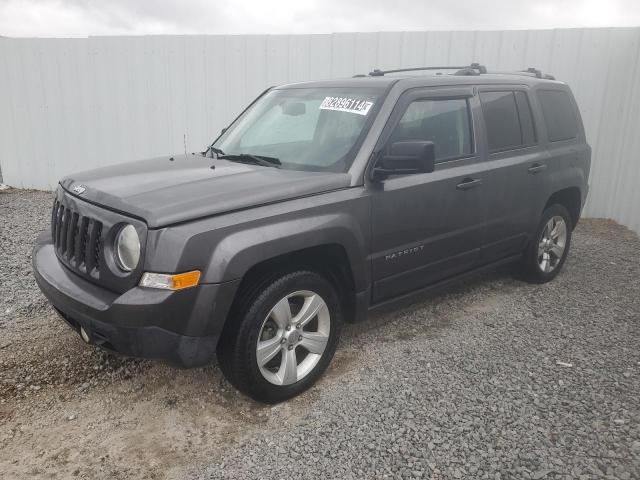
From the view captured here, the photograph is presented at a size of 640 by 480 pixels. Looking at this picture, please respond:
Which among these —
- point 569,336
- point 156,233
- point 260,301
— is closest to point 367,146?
point 260,301

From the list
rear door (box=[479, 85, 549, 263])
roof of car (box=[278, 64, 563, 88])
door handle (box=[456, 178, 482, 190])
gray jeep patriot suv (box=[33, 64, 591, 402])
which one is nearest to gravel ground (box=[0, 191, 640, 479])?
gray jeep patriot suv (box=[33, 64, 591, 402])

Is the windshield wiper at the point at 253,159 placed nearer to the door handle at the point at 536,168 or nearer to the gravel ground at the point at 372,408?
the gravel ground at the point at 372,408

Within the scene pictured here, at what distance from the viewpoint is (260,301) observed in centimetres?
276

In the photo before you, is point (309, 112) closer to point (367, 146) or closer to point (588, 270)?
point (367, 146)

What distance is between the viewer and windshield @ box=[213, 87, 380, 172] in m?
3.33

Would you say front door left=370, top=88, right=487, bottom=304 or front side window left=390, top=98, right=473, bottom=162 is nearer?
front door left=370, top=88, right=487, bottom=304

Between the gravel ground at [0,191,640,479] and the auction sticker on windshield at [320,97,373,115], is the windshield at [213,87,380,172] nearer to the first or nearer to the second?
the auction sticker on windshield at [320,97,373,115]

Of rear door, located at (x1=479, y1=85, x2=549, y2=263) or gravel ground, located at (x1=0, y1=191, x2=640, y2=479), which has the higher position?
rear door, located at (x1=479, y1=85, x2=549, y2=263)

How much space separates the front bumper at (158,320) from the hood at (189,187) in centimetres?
36

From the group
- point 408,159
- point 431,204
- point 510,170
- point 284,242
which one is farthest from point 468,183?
point 284,242

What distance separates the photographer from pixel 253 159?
353cm

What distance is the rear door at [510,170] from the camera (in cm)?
408

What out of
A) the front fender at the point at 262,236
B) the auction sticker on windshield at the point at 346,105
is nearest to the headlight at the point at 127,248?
the front fender at the point at 262,236

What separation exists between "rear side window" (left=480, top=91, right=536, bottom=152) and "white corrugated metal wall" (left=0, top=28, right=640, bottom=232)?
3264mm
